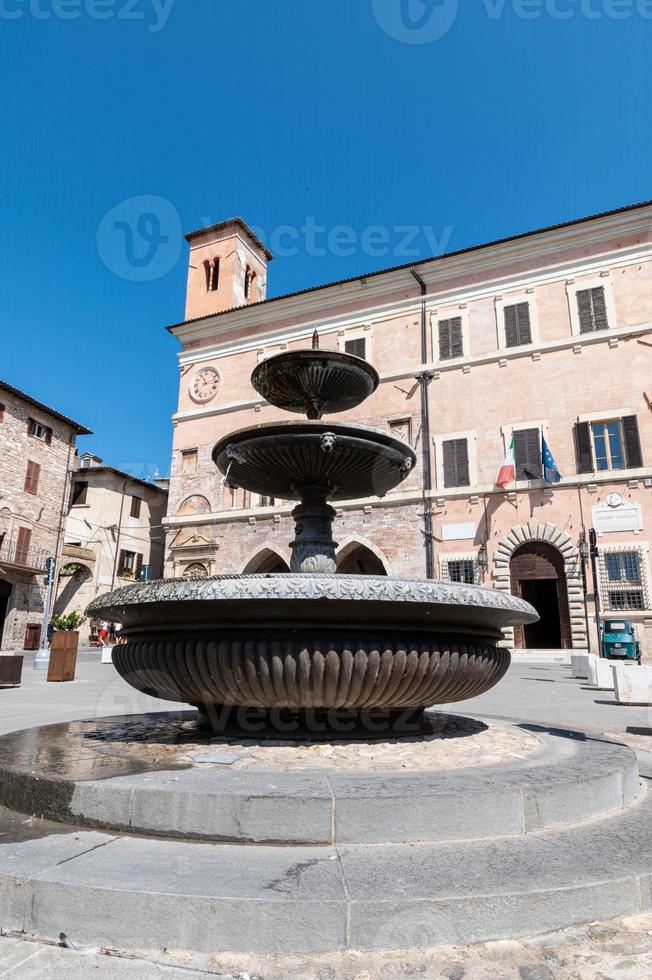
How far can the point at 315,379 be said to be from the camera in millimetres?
6238

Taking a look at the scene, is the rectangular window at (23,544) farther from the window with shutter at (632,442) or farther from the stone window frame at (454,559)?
the window with shutter at (632,442)

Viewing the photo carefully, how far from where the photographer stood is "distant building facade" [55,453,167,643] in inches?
1350

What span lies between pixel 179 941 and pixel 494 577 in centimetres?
2153

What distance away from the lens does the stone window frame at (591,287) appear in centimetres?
2294

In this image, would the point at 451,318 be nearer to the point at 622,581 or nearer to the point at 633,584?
the point at 622,581

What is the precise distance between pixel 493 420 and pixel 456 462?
2129 millimetres

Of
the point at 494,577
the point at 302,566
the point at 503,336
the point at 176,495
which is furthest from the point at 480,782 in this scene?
the point at 176,495

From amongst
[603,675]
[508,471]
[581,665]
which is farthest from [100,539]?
[603,675]

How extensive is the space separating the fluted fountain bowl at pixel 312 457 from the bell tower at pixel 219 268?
91.3ft

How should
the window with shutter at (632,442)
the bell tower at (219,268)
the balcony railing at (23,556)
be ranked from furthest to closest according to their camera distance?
1. the bell tower at (219,268)
2. the balcony railing at (23,556)
3. the window with shutter at (632,442)

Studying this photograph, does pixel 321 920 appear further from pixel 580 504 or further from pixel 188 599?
pixel 580 504

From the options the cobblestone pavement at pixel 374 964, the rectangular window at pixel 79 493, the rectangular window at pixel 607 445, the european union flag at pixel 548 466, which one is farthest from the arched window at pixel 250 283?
the cobblestone pavement at pixel 374 964

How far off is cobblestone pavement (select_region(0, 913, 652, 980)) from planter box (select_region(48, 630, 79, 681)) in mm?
11882

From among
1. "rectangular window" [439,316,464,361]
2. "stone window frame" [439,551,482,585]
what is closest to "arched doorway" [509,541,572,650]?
"stone window frame" [439,551,482,585]
